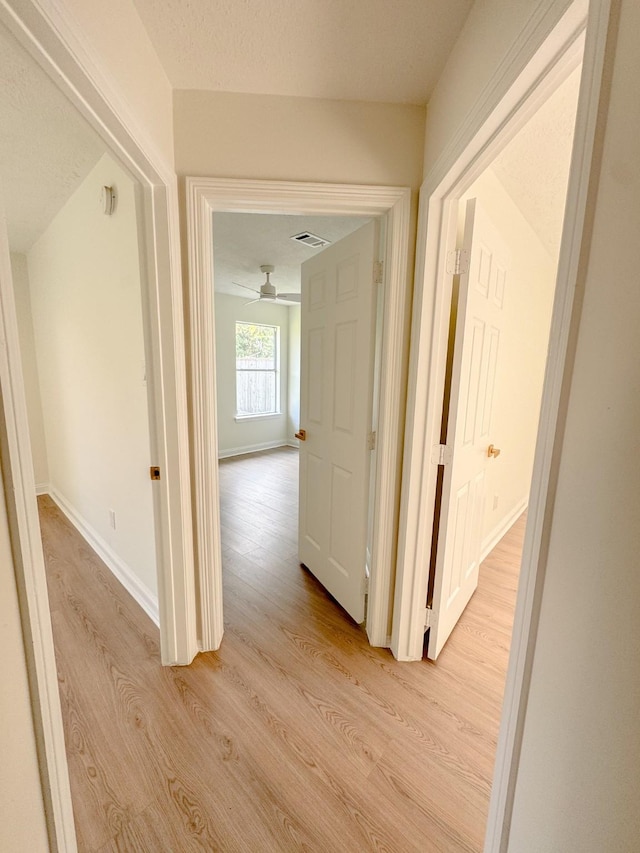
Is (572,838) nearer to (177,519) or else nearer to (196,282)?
(177,519)

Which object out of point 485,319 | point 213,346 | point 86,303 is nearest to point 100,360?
point 86,303

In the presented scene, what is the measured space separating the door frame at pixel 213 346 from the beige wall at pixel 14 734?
3.00 feet

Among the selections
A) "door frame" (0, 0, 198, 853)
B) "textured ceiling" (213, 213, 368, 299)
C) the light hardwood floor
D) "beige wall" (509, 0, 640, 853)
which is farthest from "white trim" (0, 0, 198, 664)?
"beige wall" (509, 0, 640, 853)

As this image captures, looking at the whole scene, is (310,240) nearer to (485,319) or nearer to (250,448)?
(485,319)

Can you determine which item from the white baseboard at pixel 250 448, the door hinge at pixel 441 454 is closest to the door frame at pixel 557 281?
the door hinge at pixel 441 454

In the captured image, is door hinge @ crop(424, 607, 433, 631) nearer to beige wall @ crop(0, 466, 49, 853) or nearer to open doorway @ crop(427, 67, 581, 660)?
open doorway @ crop(427, 67, 581, 660)

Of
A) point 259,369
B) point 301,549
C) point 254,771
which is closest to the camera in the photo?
point 254,771

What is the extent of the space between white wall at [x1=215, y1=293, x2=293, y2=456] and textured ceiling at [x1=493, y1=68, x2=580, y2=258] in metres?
3.97

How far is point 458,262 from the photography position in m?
1.38

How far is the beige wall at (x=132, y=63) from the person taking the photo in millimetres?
815

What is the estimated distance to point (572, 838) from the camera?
0.57 meters

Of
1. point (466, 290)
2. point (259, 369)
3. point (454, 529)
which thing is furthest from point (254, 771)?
point (259, 369)

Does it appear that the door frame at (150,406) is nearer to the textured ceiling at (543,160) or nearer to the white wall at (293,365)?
the textured ceiling at (543,160)

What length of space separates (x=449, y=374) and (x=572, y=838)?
1.33 m
